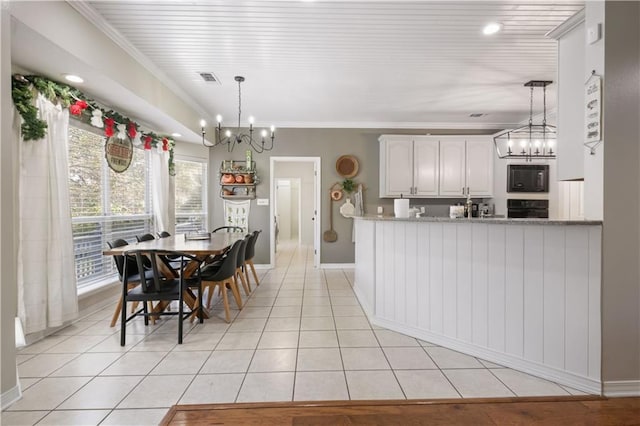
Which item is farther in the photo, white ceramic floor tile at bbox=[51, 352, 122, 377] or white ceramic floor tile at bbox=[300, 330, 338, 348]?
white ceramic floor tile at bbox=[300, 330, 338, 348]

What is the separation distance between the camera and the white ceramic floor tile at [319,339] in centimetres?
258

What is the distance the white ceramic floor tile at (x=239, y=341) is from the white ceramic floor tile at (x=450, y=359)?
1.43m

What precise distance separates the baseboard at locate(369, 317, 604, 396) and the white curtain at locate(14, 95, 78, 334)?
3067 mm

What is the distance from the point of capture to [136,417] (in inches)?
67.9

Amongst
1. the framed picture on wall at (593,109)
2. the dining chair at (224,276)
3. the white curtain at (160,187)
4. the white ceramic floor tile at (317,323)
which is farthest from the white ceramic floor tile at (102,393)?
the framed picture on wall at (593,109)

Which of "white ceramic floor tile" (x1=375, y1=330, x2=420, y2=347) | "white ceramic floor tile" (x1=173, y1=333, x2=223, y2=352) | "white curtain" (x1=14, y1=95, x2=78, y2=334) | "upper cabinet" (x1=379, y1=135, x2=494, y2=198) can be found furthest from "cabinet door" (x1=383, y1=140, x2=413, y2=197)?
"white curtain" (x1=14, y1=95, x2=78, y2=334)

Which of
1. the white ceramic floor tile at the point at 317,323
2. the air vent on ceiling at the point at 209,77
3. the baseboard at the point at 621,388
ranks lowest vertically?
the white ceramic floor tile at the point at 317,323

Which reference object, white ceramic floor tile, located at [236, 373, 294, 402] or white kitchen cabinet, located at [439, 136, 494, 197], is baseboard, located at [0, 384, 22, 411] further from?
white kitchen cabinet, located at [439, 136, 494, 197]

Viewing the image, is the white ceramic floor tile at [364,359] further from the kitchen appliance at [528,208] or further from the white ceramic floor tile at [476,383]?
the kitchen appliance at [528,208]

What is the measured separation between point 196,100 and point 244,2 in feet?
8.24

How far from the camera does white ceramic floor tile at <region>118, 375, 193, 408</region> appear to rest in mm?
1846

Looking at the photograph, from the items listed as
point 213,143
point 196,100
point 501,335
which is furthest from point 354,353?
point 213,143

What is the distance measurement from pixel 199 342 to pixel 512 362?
2433 mm

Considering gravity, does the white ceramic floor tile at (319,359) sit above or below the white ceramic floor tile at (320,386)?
above
